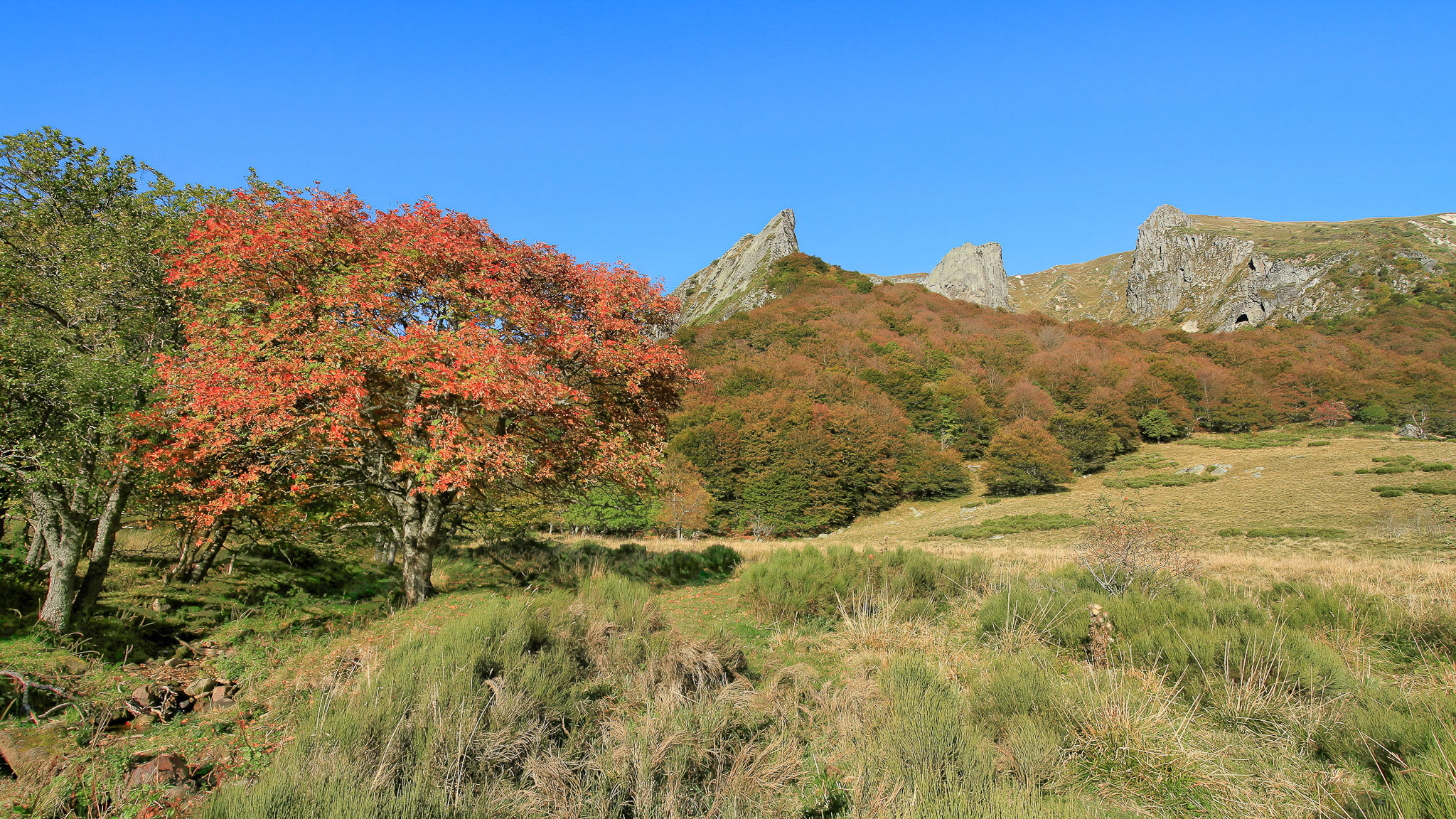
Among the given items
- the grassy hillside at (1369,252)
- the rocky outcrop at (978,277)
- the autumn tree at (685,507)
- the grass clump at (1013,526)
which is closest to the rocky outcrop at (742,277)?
the rocky outcrop at (978,277)

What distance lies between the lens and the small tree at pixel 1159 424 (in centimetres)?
6825

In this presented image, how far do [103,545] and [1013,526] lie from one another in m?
42.1

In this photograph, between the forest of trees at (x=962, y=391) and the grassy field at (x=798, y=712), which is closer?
the grassy field at (x=798, y=712)

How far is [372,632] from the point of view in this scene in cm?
773

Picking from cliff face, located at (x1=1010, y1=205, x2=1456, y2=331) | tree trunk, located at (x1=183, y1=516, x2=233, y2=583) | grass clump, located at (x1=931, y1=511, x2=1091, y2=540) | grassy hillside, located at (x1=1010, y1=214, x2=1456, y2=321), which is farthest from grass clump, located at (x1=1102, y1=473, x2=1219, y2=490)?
cliff face, located at (x1=1010, y1=205, x2=1456, y2=331)

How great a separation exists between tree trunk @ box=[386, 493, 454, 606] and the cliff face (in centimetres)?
13803

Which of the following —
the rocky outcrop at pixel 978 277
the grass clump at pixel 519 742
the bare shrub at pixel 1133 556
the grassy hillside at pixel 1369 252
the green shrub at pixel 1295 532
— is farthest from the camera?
the rocky outcrop at pixel 978 277

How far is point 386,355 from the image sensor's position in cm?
761

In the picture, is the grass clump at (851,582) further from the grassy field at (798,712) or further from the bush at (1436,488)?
the bush at (1436,488)

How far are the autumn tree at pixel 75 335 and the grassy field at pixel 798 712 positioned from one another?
1557 millimetres

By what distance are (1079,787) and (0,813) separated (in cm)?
675

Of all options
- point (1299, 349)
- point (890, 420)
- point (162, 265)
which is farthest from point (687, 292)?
point (162, 265)

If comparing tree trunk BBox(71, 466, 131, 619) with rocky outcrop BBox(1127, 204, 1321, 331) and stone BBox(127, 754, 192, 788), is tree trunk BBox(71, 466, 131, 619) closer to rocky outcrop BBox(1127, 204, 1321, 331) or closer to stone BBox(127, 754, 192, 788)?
stone BBox(127, 754, 192, 788)

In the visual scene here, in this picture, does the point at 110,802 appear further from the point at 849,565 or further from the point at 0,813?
the point at 849,565
